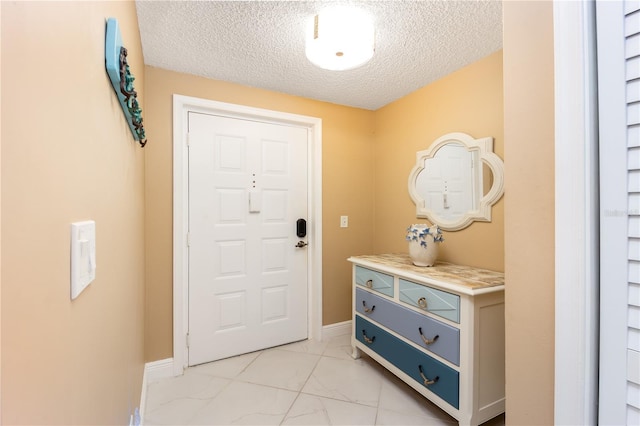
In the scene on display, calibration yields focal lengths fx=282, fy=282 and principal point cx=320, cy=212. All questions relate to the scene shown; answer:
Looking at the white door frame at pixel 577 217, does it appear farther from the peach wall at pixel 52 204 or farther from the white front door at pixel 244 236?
the white front door at pixel 244 236

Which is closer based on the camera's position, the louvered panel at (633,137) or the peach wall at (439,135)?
the louvered panel at (633,137)

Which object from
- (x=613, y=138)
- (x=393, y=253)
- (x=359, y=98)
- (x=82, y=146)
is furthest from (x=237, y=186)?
(x=613, y=138)

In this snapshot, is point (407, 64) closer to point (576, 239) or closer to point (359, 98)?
point (359, 98)

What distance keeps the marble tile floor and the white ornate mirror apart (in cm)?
126

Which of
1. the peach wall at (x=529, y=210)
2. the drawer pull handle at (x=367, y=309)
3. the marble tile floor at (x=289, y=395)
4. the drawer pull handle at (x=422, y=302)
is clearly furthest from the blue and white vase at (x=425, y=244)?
the peach wall at (x=529, y=210)

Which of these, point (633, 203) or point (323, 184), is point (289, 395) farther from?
point (633, 203)

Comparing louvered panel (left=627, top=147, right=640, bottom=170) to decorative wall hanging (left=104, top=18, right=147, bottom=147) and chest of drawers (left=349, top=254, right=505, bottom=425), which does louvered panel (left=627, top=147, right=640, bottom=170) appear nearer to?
chest of drawers (left=349, top=254, right=505, bottom=425)

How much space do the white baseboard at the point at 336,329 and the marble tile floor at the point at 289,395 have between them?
0.33 m

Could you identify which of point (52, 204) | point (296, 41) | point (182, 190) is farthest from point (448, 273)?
point (182, 190)

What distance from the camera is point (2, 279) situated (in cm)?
28

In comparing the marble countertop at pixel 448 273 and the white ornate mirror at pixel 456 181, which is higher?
the white ornate mirror at pixel 456 181

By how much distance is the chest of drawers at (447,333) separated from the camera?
1488mm

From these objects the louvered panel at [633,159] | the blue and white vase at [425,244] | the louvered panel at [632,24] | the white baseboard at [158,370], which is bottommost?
the white baseboard at [158,370]

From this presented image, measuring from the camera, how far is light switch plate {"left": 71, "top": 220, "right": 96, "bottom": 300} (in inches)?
19.3
